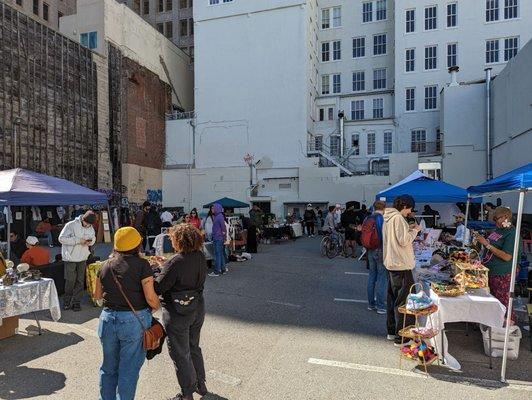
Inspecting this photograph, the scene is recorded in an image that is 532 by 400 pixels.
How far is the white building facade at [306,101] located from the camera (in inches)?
1213

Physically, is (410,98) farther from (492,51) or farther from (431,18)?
(492,51)

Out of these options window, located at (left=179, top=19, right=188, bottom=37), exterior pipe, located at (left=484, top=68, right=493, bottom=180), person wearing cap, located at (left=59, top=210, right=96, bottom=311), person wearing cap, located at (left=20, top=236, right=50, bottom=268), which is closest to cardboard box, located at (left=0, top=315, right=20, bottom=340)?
person wearing cap, located at (left=59, top=210, right=96, bottom=311)

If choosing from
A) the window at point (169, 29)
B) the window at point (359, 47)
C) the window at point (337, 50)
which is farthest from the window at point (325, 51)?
the window at point (169, 29)

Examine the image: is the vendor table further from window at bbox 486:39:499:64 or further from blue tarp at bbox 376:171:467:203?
window at bbox 486:39:499:64

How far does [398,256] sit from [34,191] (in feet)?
21.4

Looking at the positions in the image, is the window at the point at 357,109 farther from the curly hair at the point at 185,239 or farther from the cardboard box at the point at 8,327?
the curly hair at the point at 185,239

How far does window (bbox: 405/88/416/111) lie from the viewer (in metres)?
32.6

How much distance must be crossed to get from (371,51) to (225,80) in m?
13.6

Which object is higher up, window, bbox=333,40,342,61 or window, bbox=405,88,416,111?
window, bbox=333,40,342,61

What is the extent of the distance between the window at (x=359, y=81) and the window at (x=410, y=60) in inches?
183

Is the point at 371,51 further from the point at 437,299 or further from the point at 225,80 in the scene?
the point at 437,299

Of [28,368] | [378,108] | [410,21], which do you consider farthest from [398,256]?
[410,21]

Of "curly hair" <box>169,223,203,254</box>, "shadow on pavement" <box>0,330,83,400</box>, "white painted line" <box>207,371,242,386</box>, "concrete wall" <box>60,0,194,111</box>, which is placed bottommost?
A: "shadow on pavement" <box>0,330,83,400</box>

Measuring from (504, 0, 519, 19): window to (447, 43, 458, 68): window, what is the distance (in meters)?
4.02
